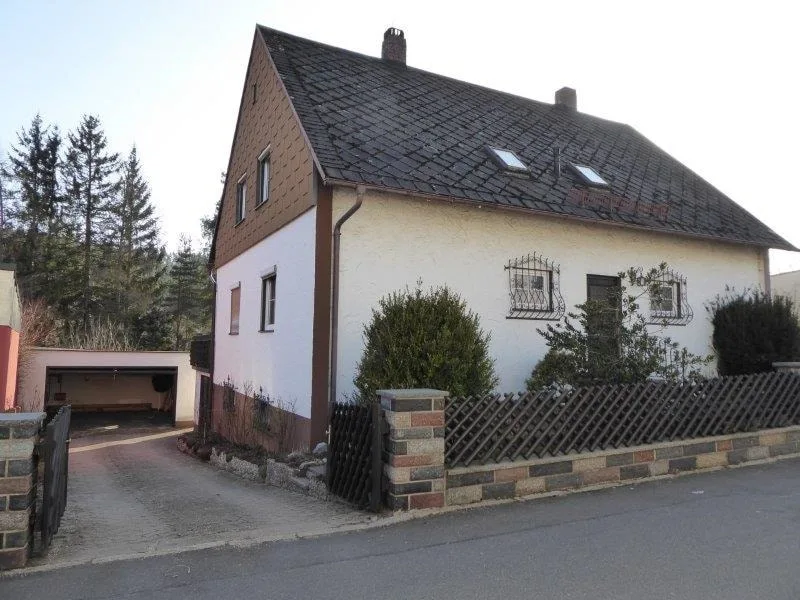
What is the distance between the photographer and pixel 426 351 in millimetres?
7043

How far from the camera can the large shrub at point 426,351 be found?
700 centimetres

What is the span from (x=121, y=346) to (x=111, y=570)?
32778mm

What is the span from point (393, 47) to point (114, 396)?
24487 millimetres

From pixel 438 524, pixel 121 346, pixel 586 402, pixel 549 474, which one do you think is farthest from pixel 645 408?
pixel 121 346

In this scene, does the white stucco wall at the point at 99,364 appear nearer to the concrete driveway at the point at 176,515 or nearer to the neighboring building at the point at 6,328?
the neighboring building at the point at 6,328

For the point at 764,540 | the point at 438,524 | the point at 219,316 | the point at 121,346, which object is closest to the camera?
the point at 764,540

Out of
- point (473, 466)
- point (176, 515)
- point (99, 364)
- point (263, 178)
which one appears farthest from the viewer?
point (99, 364)

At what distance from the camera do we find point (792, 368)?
8.94 m

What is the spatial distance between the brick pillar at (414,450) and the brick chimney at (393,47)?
36.2ft

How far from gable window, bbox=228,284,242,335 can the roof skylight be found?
25.8ft

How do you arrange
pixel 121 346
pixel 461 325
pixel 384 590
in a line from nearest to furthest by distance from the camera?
pixel 384 590
pixel 461 325
pixel 121 346

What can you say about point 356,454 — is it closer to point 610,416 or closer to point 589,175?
point 610,416

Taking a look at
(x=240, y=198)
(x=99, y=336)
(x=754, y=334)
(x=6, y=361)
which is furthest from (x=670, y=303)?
(x=99, y=336)

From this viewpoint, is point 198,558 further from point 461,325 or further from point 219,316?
point 219,316
